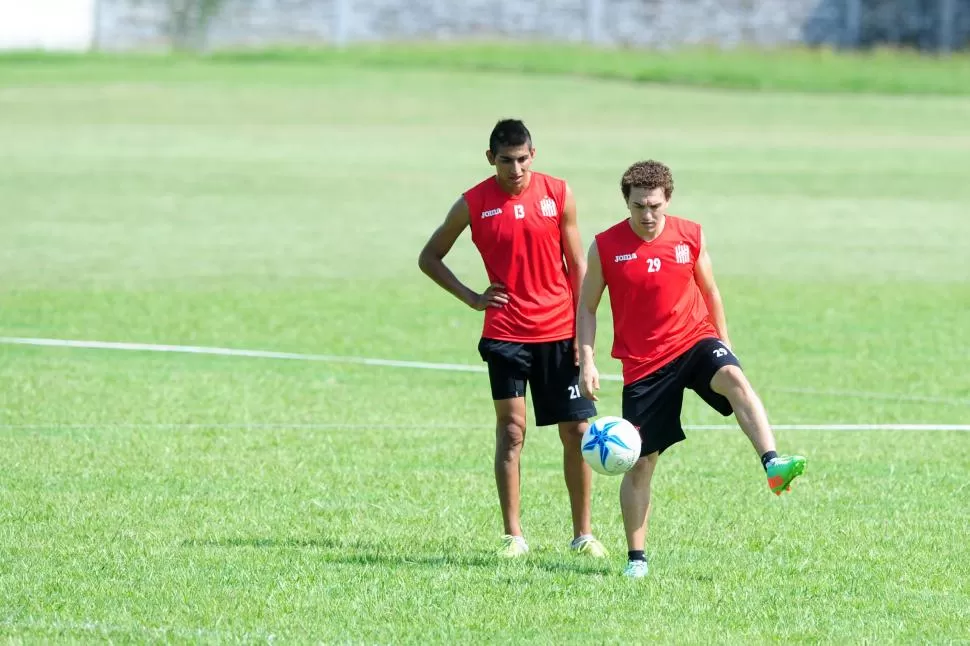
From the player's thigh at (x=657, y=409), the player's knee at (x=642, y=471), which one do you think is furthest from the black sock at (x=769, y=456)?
the player's knee at (x=642, y=471)

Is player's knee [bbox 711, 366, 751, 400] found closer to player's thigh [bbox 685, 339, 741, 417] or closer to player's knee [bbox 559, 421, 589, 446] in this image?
player's thigh [bbox 685, 339, 741, 417]

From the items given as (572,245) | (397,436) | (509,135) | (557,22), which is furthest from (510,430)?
(557,22)

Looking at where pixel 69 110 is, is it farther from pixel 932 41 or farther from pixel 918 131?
pixel 932 41

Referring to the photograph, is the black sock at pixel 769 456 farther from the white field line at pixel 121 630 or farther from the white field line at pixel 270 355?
the white field line at pixel 270 355

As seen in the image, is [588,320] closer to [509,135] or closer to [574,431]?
[574,431]

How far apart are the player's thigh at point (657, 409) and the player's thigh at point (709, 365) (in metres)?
0.09

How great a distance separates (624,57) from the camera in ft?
216

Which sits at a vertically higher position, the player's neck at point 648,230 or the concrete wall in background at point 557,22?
the concrete wall in background at point 557,22

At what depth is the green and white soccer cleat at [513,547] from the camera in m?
9.34

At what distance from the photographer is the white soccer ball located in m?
8.71

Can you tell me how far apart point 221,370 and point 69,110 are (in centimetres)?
3781

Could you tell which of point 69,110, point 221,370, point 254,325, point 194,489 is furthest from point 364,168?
point 194,489

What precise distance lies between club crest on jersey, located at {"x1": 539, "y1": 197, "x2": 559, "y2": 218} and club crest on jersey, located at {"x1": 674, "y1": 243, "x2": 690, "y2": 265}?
37.5 inches

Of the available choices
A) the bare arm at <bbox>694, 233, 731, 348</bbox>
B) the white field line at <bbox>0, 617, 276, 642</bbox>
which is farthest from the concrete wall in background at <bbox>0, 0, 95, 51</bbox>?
the white field line at <bbox>0, 617, 276, 642</bbox>
